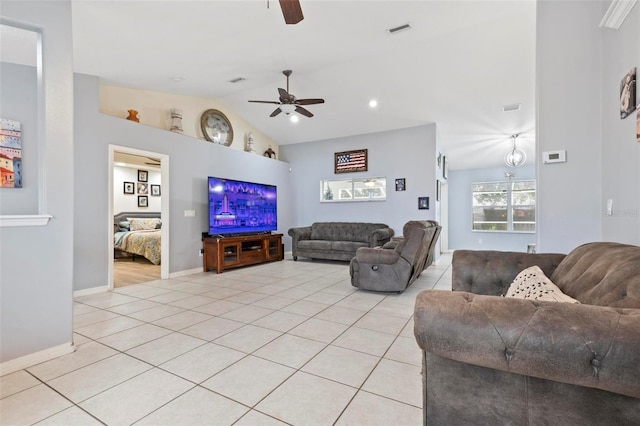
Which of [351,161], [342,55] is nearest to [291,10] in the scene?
[342,55]

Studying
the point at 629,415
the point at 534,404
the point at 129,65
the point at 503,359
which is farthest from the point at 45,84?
the point at 629,415

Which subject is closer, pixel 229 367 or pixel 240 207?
pixel 229 367

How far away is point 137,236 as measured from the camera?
6.16 meters

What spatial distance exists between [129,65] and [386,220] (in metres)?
5.36

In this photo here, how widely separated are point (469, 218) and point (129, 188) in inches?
392

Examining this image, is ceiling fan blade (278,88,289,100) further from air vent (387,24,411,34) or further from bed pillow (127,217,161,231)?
bed pillow (127,217,161,231)

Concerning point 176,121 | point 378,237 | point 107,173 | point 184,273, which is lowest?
point 184,273

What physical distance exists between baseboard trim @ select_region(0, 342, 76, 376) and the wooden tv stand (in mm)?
2910

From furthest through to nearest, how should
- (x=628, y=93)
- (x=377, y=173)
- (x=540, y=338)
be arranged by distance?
(x=377, y=173), (x=628, y=93), (x=540, y=338)

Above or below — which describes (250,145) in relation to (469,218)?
above

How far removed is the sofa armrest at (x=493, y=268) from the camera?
6.62ft

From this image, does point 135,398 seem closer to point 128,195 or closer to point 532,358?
point 532,358

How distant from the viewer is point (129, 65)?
3.80m

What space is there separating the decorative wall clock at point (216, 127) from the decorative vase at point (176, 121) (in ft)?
2.04
